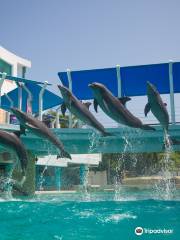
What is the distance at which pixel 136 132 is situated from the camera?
62.6 ft

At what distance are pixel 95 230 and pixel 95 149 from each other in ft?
41.2

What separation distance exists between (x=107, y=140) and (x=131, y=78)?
3.71m

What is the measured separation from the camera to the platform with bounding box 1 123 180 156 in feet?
63.3

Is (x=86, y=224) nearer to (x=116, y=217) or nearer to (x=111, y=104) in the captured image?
(x=116, y=217)

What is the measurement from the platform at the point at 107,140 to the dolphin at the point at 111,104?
24.9ft

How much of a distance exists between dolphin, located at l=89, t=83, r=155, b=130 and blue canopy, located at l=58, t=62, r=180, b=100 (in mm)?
10744

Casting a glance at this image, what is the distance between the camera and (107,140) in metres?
20.9

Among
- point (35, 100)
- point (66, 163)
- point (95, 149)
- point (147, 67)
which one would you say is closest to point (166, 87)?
point (147, 67)

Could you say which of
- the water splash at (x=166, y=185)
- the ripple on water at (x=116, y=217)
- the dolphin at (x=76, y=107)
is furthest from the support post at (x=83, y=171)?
the ripple on water at (x=116, y=217)

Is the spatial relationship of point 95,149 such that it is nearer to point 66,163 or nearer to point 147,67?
point 147,67

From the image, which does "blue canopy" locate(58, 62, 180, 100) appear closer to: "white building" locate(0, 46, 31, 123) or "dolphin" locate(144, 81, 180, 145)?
"dolphin" locate(144, 81, 180, 145)

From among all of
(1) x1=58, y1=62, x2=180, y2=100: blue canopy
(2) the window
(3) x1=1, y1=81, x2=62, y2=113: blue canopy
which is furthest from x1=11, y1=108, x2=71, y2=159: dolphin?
(2) the window

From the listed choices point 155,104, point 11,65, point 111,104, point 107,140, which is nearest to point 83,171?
point 11,65

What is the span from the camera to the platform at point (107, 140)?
63.3ft
